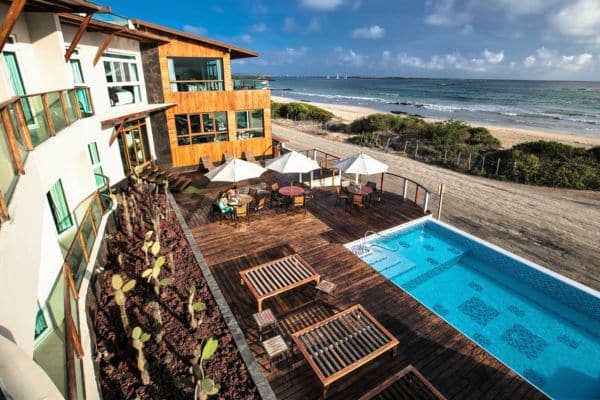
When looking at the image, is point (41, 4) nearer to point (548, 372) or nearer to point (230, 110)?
point (230, 110)

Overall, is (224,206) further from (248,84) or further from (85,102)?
(248,84)

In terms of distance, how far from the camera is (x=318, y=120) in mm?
49125

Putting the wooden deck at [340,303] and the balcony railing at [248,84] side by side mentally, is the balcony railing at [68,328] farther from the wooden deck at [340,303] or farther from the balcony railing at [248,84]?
the balcony railing at [248,84]

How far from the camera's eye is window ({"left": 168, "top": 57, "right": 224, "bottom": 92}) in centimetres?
1725

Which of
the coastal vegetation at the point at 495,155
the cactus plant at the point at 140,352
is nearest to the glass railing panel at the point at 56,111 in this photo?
the cactus plant at the point at 140,352

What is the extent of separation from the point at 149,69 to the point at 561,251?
20497mm

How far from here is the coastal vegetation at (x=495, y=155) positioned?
20.5m

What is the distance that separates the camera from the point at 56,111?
8.28m

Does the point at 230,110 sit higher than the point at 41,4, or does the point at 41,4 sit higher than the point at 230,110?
the point at 41,4

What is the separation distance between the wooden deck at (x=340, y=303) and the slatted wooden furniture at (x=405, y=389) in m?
0.48

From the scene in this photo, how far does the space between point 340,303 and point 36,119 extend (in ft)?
27.2

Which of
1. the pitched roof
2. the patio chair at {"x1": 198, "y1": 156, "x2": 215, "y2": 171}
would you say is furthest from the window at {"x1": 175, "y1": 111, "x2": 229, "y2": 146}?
the pitched roof

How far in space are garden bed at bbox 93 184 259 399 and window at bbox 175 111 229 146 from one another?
929cm

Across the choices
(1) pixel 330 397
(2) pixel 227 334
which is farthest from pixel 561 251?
(2) pixel 227 334
